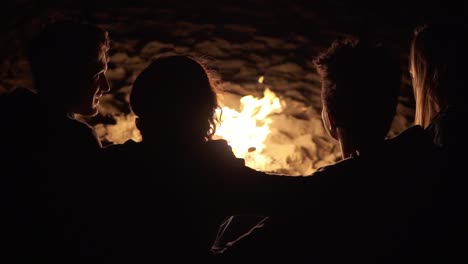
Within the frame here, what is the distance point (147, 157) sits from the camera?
190 centimetres

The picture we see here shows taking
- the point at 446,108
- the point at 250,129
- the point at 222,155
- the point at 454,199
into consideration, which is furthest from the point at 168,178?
the point at 250,129

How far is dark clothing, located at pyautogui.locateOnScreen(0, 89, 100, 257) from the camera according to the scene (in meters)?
1.83

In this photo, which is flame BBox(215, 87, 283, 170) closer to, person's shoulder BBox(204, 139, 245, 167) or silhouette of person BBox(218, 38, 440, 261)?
person's shoulder BBox(204, 139, 245, 167)

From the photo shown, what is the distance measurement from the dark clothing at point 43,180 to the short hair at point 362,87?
1.24 meters

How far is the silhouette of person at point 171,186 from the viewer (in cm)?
187

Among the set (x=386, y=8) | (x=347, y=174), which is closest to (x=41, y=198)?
(x=347, y=174)

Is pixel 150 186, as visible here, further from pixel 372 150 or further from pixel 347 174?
pixel 372 150

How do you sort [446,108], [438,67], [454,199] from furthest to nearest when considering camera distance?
[438,67], [446,108], [454,199]

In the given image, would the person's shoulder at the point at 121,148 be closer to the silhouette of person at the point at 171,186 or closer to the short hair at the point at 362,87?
the silhouette of person at the point at 171,186

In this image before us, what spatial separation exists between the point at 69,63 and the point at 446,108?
1963 millimetres

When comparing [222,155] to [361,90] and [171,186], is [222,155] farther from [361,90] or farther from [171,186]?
[361,90]

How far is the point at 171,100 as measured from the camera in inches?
76.7

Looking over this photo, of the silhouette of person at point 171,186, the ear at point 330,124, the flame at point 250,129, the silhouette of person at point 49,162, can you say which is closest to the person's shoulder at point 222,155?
the silhouette of person at point 171,186

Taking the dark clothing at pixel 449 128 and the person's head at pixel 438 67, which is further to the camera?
the person's head at pixel 438 67
